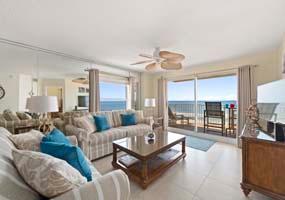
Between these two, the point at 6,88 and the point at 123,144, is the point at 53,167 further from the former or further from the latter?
the point at 6,88

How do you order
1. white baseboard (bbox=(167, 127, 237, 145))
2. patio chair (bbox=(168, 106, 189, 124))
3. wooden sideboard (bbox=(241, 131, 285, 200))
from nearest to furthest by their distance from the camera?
1. wooden sideboard (bbox=(241, 131, 285, 200))
2. white baseboard (bbox=(167, 127, 237, 145))
3. patio chair (bbox=(168, 106, 189, 124))

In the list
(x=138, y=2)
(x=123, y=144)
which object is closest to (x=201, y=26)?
(x=138, y=2)

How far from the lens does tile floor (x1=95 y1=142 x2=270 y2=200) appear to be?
69.6 inches

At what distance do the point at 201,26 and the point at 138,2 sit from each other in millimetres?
1080

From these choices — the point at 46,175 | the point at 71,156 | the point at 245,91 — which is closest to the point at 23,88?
the point at 71,156

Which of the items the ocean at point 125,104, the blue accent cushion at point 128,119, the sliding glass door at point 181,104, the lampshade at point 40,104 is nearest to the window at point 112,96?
the ocean at point 125,104

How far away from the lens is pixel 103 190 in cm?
91

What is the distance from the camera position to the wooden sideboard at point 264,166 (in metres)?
1.53

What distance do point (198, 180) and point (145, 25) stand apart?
7.96ft

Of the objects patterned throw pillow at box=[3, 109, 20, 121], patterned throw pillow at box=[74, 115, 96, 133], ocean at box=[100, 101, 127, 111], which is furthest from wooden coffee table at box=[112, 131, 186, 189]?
patterned throw pillow at box=[3, 109, 20, 121]

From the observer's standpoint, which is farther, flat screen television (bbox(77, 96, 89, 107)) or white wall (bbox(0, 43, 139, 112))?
flat screen television (bbox(77, 96, 89, 107))

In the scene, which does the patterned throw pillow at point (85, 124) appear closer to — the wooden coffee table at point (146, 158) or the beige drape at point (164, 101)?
the wooden coffee table at point (146, 158)

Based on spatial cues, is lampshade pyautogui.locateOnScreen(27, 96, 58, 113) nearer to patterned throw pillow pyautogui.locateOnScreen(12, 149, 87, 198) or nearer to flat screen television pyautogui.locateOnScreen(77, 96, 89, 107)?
patterned throw pillow pyautogui.locateOnScreen(12, 149, 87, 198)

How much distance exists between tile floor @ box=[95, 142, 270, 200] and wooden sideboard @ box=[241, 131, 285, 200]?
0.21 m
